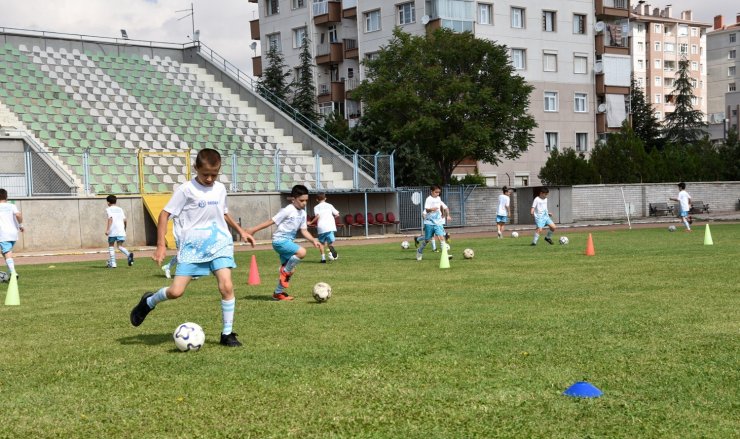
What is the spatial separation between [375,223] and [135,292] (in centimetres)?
2365

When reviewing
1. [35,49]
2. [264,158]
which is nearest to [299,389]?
[264,158]

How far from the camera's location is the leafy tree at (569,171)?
50844mm

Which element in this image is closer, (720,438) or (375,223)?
(720,438)

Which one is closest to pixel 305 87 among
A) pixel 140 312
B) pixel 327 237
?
pixel 327 237

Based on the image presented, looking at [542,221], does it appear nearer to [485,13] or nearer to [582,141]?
[485,13]

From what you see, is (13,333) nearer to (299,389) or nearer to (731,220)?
(299,389)

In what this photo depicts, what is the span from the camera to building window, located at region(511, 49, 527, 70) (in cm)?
5978

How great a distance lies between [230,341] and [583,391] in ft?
12.3

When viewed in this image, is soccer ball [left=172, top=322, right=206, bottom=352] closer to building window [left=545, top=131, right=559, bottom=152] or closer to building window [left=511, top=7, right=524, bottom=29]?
building window [left=511, top=7, right=524, bottom=29]

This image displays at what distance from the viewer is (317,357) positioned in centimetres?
781

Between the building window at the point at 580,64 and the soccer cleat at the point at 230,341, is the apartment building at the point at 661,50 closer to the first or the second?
the building window at the point at 580,64

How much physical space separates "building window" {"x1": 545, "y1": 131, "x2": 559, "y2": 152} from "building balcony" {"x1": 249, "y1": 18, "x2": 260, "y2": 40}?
2426 cm

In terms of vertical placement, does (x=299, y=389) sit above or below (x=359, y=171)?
below

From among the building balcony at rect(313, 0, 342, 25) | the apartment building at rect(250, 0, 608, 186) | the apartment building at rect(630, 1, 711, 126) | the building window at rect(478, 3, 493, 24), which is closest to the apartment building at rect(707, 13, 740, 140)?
the apartment building at rect(630, 1, 711, 126)
